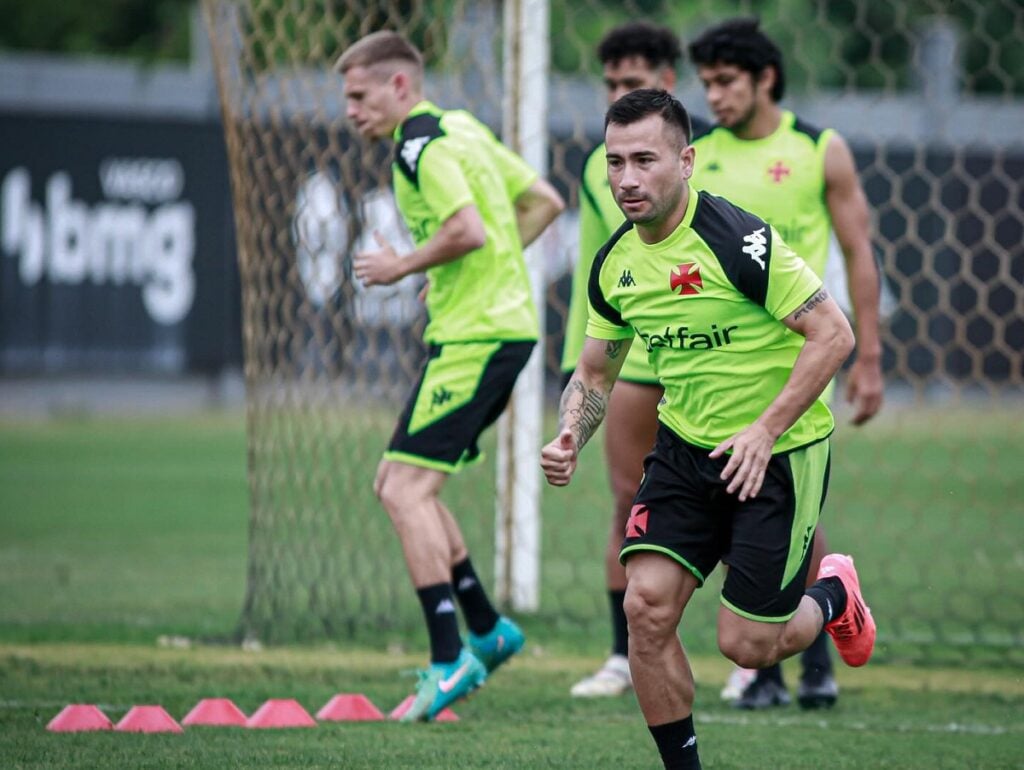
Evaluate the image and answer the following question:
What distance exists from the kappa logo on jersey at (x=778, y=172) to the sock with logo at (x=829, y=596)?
163 centimetres

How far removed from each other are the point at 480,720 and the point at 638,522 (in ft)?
4.51

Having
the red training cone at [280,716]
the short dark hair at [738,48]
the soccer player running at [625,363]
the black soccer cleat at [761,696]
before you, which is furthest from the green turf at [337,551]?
the short dark hair at [738,48]

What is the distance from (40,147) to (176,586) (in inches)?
491

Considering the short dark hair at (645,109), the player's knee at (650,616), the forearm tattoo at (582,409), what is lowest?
the player's knee at (650,616)

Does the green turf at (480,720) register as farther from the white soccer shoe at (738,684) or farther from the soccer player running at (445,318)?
the soccer player running at (445,318)

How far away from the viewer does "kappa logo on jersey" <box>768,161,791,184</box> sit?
5430mm

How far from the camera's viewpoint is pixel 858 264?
555 centimetres

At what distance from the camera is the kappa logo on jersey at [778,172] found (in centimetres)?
543

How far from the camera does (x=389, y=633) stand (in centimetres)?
689

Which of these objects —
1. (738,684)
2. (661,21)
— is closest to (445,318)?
(738,684)

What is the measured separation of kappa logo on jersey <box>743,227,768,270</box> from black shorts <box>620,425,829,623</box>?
51cm

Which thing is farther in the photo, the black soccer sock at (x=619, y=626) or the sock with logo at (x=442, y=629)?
the black soccer sock at (x=619, y=626)

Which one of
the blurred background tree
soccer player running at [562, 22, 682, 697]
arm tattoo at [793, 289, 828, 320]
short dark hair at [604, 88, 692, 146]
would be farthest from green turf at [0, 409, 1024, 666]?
the blurred background tree

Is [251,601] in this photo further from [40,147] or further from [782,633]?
[40,147]
